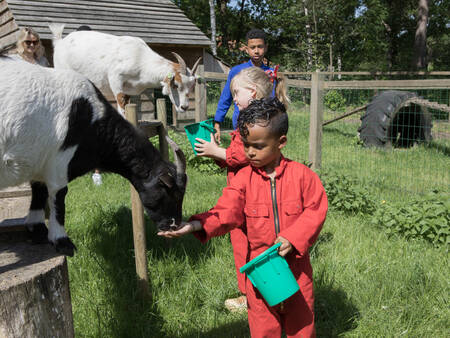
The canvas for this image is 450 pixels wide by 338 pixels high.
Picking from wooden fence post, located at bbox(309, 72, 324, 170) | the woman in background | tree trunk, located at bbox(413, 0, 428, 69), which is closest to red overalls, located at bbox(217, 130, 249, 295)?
the woman in background

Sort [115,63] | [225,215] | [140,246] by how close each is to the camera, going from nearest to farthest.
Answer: [225,215] < [140,246] < [115,63]

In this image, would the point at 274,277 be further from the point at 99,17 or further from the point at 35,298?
the point at 99,17

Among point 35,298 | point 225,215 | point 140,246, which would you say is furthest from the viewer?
point 140,246

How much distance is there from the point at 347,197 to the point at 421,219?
99cm

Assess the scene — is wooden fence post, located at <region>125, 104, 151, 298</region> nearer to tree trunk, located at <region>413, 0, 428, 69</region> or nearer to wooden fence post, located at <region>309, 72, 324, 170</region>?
wooden fence post, located at <region>309, 72, 324, 170</region>

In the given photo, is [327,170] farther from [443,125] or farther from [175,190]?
[443,125]

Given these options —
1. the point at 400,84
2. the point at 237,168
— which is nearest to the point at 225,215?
the point at 237,168

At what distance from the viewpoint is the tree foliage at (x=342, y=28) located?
23822 millimetres

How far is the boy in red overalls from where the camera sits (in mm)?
1866

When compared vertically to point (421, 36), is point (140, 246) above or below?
below

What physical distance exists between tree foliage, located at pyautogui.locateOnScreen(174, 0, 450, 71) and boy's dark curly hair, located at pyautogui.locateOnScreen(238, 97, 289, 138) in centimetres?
2205

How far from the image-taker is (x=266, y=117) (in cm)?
185

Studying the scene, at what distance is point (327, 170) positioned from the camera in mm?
5527

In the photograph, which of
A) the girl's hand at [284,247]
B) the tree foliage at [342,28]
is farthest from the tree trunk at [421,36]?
the girl's hand at [284,247]
